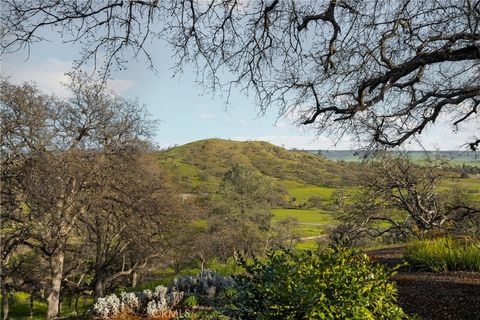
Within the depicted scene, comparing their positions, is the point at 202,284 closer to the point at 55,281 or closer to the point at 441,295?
the point at 441,295

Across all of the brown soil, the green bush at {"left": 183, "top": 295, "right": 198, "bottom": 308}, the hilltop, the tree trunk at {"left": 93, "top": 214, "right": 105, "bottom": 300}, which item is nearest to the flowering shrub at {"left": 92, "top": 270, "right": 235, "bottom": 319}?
the green bush at {"left": 183, "top": 295, "right": 198, "bottom": 308}

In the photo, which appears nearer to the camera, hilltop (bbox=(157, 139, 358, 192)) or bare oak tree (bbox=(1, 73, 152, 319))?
bare oak tree (bbox=(1, 73, 152, 319))

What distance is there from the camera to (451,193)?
28297mm

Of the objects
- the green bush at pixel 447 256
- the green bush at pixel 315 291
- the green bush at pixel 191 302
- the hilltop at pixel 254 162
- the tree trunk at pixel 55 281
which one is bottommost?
the tree trunk at pixel 55 281

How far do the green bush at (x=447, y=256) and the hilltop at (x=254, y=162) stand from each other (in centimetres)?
7979

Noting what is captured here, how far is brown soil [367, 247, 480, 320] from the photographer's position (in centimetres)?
658

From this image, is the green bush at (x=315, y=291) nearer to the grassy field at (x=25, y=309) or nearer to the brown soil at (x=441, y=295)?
the brown soil at (x=441, y=295)

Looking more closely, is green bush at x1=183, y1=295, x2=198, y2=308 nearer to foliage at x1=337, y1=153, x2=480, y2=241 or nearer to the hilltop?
foliage at x1=337, y1=153, x2=480, y2=241

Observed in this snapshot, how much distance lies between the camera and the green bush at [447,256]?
30.9 feet

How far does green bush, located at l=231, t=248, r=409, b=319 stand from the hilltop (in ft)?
281

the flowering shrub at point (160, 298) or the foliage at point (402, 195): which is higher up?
the foliage at point (402, 195)

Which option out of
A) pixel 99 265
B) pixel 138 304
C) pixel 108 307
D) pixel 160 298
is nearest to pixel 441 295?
pixel 160 298

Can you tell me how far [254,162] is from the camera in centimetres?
14788

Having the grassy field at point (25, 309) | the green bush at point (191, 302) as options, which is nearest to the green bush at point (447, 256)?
the green bush at point (191, 302)
